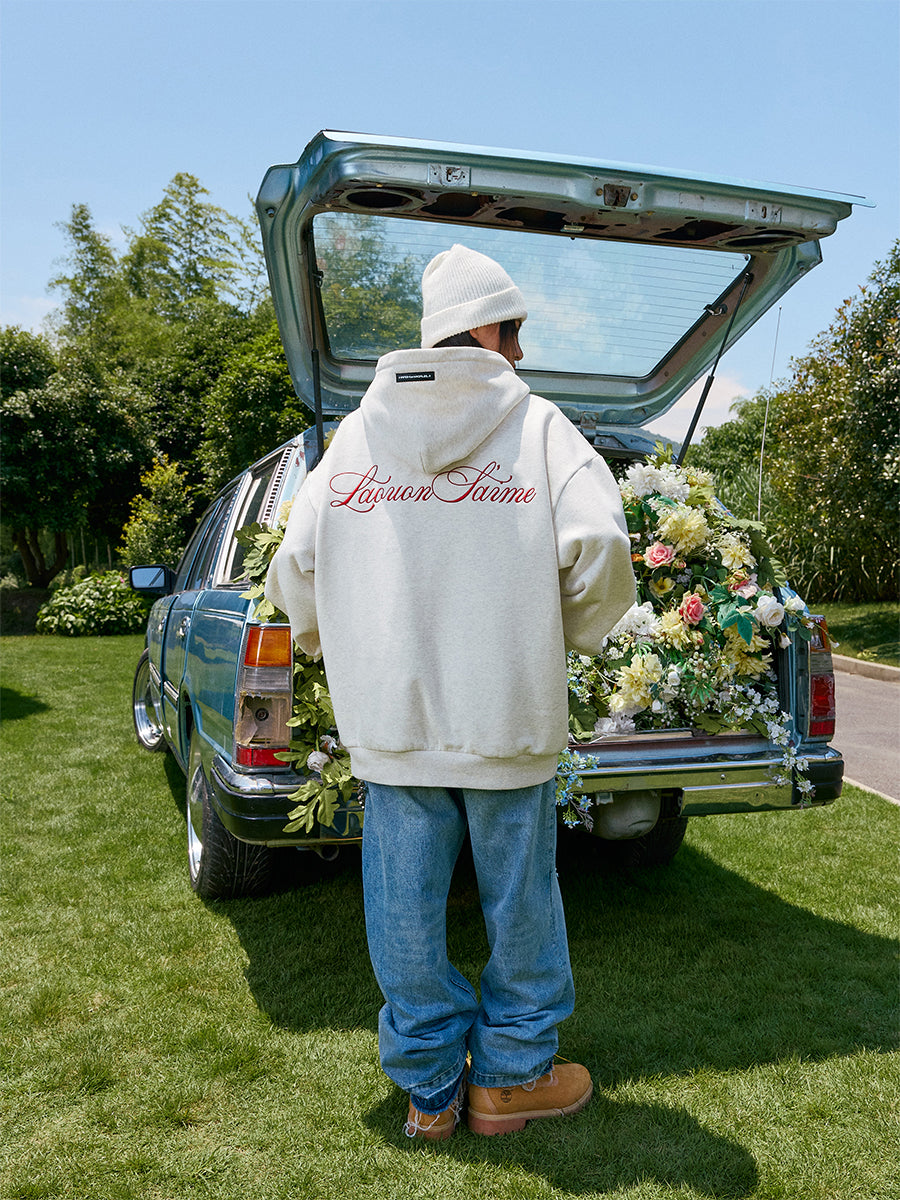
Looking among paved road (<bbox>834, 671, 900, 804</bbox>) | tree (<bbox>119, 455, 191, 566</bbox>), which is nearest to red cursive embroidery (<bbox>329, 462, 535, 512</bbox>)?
paved road (<bbox>834, 671, 900, 804</bbox>)

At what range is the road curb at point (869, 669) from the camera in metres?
12.0

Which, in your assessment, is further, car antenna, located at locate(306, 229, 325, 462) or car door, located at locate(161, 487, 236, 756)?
car door, located at locate(161, 487, 236, 756)

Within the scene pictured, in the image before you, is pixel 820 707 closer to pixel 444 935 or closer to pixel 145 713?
pixel 444 935

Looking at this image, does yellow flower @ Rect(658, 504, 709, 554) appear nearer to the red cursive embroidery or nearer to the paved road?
the red cursive embroidery

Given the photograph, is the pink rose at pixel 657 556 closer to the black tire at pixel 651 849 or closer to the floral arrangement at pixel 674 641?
the floral arrangement at pixel 674 641

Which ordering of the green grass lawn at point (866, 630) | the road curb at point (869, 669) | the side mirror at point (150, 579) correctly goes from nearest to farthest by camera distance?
the side mirror at point (150, 579), the road curb at point (869, 669), the green grass lawn at point (866, 630)

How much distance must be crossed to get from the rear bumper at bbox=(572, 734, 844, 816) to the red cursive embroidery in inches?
51.2

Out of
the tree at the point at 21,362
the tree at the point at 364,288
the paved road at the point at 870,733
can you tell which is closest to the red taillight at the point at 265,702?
the tree at the point at 364,288

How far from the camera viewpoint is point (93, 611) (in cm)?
1709

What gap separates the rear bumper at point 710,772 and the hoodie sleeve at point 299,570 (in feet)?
→ 3.89

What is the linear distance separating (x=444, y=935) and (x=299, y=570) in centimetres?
95

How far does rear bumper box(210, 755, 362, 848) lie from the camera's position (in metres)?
2.95

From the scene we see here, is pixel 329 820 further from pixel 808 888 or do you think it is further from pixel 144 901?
pixel 808 888

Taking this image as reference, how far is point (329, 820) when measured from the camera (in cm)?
289
